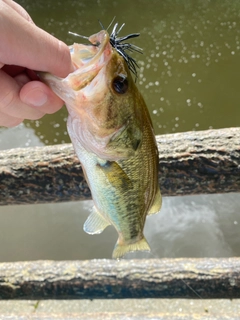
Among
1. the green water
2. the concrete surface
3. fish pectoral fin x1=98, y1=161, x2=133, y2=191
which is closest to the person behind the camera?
fish pectoral fin x1=98, y1=161, x2=133, y2=191

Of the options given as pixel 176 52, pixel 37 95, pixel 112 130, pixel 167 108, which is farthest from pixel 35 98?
pixel 176 52

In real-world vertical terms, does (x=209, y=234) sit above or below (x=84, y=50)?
below

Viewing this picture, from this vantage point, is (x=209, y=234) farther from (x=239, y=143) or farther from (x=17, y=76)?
(x=17, y=76)

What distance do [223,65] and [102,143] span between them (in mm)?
5599

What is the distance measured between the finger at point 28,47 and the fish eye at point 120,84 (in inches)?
5.3

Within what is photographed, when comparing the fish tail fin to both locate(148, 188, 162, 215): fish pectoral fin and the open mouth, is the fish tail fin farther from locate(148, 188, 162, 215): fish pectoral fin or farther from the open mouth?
the open mouth

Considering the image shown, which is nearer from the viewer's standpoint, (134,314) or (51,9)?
(134,314)

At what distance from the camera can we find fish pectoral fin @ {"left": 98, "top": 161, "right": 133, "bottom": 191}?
1233mm

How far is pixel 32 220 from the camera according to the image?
409 centimetres

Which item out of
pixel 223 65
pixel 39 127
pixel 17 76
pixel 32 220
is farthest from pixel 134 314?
pixel 223 65

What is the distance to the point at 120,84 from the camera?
110 cm

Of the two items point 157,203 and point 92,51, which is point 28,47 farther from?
point 157,203

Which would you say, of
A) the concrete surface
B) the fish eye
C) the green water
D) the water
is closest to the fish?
the fish eye

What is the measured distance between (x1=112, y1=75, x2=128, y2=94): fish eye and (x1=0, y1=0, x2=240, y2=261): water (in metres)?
2.77
